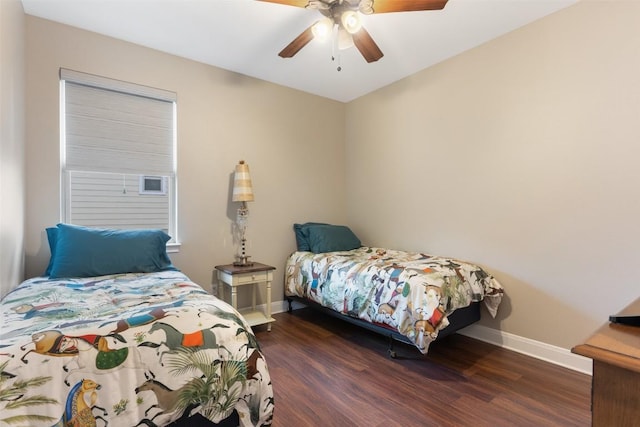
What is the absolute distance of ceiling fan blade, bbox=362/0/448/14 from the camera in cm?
180

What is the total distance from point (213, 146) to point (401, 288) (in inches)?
89.4

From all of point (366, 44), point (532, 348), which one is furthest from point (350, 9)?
point (532, 348)

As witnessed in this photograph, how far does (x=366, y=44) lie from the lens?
2.21 metres

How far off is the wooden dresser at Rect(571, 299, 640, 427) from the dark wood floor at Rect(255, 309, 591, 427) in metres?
1.22

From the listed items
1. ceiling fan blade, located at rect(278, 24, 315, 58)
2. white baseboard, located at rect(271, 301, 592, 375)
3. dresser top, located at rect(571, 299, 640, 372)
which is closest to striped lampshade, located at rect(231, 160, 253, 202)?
ceiling fan blade, located at rect(278, 24, 315, 58)

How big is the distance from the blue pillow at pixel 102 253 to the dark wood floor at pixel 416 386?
3.94 feet

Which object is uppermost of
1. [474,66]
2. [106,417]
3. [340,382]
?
[474,66]

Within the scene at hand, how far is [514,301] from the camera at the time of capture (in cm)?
255

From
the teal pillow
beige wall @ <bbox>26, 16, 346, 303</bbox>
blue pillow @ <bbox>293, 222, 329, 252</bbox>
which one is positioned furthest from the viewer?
blue pillow @ <bbox>293, 222, 329, 252</bbox>

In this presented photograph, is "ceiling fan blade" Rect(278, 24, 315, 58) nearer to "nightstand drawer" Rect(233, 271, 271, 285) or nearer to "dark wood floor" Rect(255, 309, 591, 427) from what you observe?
"nightstand drawer" Rect(233, 271, 271, 285)

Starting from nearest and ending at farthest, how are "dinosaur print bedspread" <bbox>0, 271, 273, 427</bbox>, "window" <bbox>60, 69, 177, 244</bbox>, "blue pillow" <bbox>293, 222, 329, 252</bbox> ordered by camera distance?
"dinosaur print bedspread" <bbox>0, 271, 273, 427</bbox>
"window" <bbox>60, 69, 177, 244</bbox>
"blue pillow" <bbox>293, 222, 329, 252</bbox>

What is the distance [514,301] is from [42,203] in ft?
12.6

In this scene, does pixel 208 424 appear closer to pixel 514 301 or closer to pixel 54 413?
pixel 54 413

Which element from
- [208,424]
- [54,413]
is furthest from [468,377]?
[54,413]
